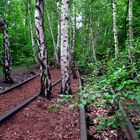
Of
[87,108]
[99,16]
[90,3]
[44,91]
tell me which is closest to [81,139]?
[87,108]

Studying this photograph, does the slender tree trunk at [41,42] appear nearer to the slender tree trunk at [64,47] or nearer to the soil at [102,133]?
the slender tree trunk at [64,47]

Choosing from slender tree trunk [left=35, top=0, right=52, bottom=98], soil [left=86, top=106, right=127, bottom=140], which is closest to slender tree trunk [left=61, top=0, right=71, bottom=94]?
slender tree trunk [left=35, top=0, right=52, bottom=98]

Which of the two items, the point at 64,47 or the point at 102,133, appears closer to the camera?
the point at 102,133

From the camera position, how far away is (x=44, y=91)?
1006cm

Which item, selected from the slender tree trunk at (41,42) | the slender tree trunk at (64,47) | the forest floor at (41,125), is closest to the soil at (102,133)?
the forest floor at (41,125)

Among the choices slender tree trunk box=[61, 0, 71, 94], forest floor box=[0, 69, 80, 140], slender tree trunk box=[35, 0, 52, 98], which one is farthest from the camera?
slender tree trunk box=[61, 0, 71, 94]

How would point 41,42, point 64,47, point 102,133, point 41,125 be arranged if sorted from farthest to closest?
point 64,47 → point 41,42 → point 41,125 → point 102,133

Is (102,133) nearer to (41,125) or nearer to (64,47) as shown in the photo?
(41,125)

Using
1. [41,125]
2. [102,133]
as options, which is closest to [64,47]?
[41,125]

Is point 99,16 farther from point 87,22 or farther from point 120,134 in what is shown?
point 120,134

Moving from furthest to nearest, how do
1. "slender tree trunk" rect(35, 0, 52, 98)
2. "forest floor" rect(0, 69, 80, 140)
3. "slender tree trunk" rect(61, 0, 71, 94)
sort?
"slender tree trunk" rect(61, 0, 71, 94)
"slender tree trunk" rect(35, 0, 52, 98)
"forest floor" rect(0, 69, 80, 140)

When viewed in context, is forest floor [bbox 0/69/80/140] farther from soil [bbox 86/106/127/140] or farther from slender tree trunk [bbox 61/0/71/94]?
A: slender tree trunk [bbox 61/0/71/94]

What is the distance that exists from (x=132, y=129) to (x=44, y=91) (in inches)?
190

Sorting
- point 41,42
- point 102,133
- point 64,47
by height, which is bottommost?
point 102,133
